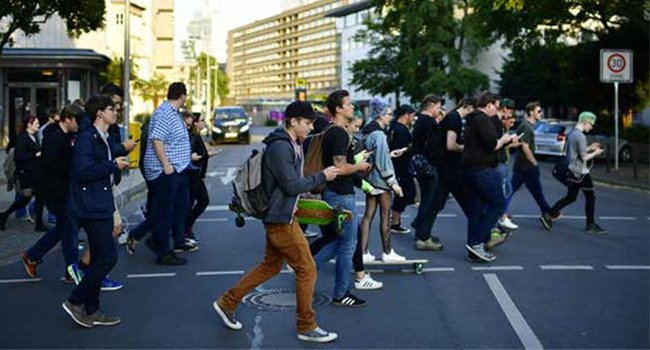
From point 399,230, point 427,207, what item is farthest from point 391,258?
point 399,230

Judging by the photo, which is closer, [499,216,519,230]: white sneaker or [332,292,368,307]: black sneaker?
[332,292,368,307]: black sneaker

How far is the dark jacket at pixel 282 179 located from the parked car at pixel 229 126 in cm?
3559

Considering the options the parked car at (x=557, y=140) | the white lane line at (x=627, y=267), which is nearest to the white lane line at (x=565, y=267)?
the white lane line at (x=627, y=267)

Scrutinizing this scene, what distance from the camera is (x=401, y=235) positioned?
1173 cm

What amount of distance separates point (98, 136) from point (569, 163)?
296 inches

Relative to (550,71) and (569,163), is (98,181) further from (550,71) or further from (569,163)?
(550,71)

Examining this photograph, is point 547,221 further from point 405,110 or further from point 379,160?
point 379,160

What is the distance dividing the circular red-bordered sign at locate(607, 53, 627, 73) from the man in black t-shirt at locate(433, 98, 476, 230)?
47.1 feet

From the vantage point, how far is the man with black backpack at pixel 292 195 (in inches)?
238

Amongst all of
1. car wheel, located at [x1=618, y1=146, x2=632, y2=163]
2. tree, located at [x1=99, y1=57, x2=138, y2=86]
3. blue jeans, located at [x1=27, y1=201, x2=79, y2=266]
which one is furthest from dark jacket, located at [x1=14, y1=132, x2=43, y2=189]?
tree, located at [x1=99, y1=57, x2=138, y2=86]

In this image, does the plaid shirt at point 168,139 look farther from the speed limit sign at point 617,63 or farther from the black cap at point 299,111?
the speed limit sign at point 617,63

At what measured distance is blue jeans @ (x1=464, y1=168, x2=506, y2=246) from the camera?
31.0 feet

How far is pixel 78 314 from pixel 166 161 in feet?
8.68

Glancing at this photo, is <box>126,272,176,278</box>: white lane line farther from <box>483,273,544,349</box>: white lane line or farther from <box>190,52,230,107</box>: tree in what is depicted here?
<box>190,52,230,107</box>: tree
